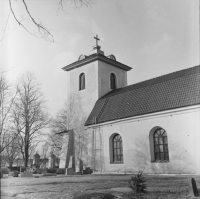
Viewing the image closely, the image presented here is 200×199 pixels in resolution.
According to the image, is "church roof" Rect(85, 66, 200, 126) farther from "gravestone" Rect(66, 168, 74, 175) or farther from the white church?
"gravestone" Rect(66, 168, 74, 175)

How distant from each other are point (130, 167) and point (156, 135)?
2.69 meters

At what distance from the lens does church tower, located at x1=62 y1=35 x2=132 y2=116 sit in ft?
66.4

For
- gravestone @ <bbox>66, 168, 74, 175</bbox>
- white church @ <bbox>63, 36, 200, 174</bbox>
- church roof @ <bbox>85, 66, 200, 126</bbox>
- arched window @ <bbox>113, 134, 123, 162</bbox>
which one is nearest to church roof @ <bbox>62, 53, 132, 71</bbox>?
white church @ <bbox>63, 36, 200, 174</bbox>

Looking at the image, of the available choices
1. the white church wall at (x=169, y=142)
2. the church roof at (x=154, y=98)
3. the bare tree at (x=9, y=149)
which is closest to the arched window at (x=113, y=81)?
the church roof at (x=154, y=98)

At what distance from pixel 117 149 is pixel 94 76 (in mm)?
7054

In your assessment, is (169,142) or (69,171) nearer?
(169,142)

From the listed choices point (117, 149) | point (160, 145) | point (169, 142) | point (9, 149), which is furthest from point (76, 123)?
point (9, 149)

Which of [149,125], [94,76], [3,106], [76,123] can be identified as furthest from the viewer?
[94,76]

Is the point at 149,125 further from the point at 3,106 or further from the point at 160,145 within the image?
the point at 3,106

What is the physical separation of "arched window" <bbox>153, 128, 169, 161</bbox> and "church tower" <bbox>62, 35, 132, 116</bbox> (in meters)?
7.00

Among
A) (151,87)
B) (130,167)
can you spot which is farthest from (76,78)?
(130,167)

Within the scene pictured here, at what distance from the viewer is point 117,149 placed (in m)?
16.4

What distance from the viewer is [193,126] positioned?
12469 millimetres

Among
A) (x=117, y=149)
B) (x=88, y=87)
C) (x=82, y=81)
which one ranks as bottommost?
(x=117, y=149)
